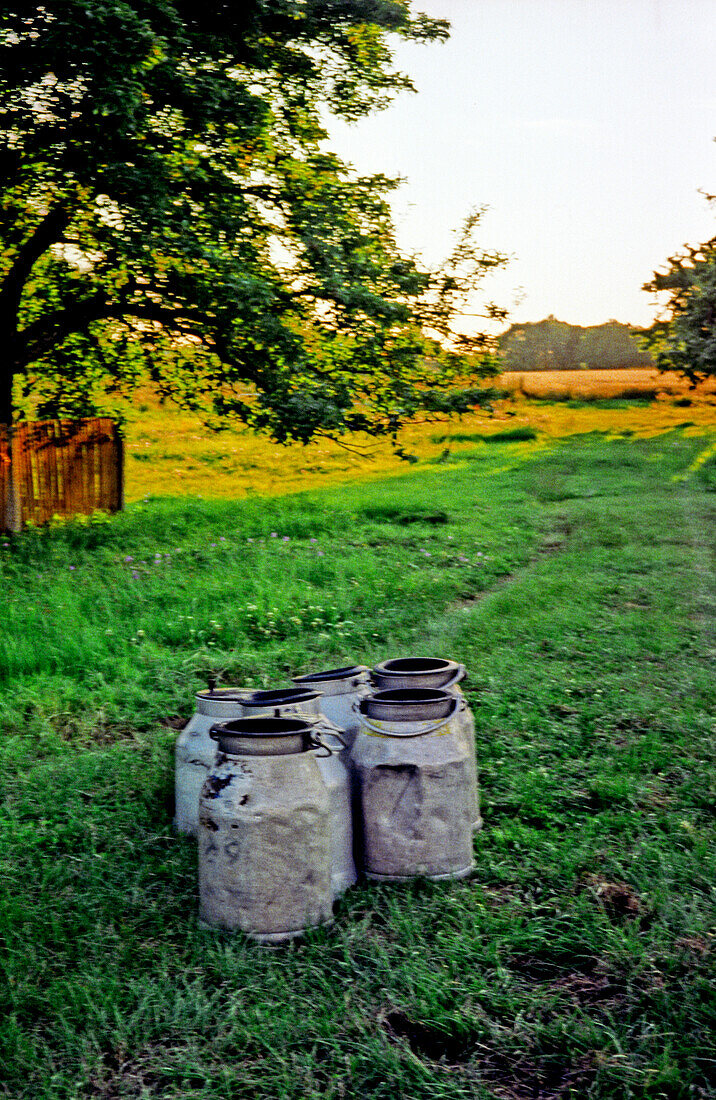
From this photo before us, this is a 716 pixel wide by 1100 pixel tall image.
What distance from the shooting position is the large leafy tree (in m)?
7.39

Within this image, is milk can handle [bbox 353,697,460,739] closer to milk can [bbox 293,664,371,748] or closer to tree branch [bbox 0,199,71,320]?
milk can [bbox 293,664,371,748]

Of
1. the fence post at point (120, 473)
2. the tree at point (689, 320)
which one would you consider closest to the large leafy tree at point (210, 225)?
the fence post at point (120, 473)

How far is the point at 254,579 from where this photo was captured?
25.1 feet

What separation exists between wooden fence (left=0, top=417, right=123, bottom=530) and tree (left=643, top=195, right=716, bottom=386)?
9992 millimetres

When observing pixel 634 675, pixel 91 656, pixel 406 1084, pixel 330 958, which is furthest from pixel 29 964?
pixel 634 675

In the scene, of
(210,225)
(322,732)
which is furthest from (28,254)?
(322,732)

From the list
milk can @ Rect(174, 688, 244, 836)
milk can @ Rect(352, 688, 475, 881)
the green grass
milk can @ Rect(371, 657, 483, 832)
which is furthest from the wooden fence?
milk can @ Rect(352, 688, 475, 881)

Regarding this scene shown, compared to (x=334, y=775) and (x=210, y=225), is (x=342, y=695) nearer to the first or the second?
(x=334, y=775)

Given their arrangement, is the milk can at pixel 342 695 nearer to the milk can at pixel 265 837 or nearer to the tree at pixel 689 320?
the milk can at pixel 265 837

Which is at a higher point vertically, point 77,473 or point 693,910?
point 77,473

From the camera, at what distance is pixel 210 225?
27.2 feet

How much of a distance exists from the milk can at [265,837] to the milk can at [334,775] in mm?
147

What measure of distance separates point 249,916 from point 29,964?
0.64 m

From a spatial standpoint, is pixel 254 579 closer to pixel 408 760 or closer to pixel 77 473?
pixel 408 760
